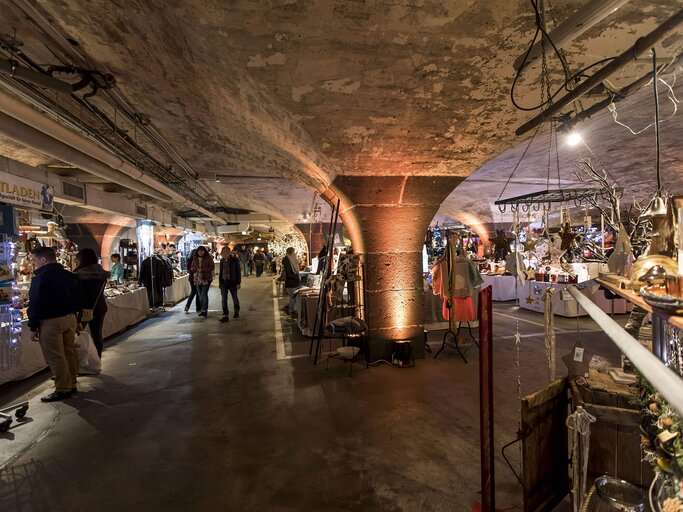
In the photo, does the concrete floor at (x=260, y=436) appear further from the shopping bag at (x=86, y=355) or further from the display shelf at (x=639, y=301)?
the display shelf at (x=639, y=301)

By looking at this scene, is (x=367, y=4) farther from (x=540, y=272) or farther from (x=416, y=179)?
(x=540, y=272)

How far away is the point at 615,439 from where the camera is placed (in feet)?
6.64

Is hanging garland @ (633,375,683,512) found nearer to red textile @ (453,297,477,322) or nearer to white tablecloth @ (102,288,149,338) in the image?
red textile @ (453,297,477,322)

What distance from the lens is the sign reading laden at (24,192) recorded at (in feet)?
13.6

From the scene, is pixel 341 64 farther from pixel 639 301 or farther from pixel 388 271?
pixel 388 271

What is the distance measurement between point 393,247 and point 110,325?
17.6 feet

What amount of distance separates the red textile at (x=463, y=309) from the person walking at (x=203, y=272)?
17.6ft

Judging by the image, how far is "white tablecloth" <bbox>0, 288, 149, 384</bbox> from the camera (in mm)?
4371

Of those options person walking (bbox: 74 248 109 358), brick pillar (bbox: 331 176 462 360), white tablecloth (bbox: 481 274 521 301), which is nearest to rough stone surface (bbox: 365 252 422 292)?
brick pillar (bbox: 331 176 462 360)

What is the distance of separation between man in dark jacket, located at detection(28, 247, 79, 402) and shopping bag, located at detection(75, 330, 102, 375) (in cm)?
48

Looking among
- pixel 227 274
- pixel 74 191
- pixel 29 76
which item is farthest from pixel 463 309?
pixel 74 191

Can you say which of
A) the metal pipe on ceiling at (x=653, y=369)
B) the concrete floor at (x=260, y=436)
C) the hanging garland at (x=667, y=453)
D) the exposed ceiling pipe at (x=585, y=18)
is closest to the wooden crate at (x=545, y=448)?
the concrete floor at (x=260, y=436)

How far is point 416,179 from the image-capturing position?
485 cm

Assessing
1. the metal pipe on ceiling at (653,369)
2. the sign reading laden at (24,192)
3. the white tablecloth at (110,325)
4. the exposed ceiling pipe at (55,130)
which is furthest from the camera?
the white tablecloth at (110,325)
